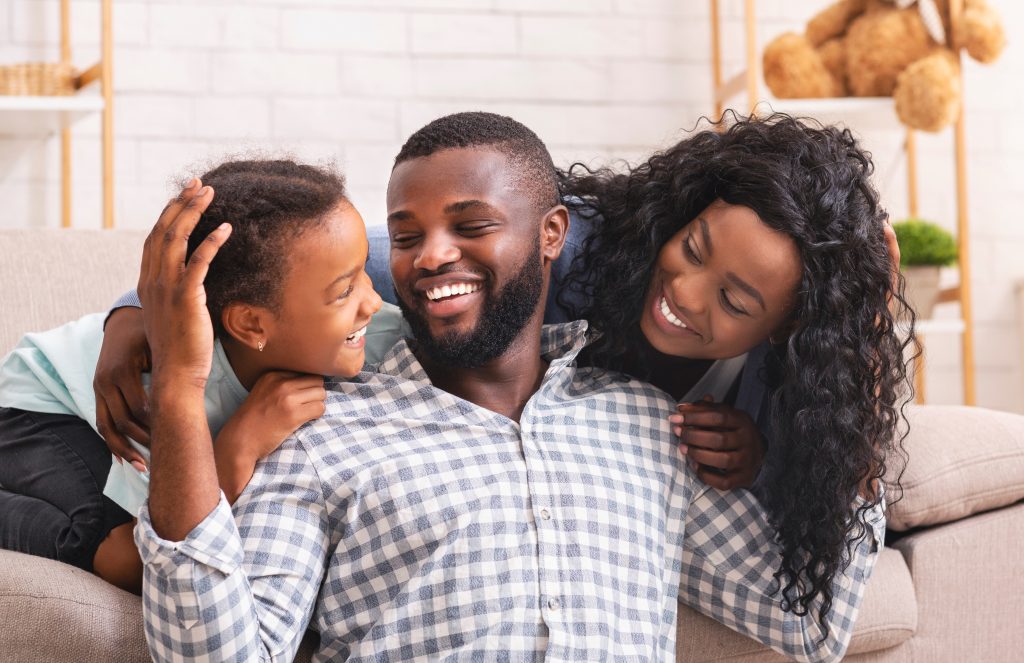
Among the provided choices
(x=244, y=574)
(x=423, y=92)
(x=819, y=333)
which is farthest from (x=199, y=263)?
(x=423, y=92)

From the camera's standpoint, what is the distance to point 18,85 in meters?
2.25

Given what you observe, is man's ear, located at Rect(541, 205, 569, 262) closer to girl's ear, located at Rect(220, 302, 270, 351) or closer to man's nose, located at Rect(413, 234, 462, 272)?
man's nose, located at Rect(413, 234, 462, 272)

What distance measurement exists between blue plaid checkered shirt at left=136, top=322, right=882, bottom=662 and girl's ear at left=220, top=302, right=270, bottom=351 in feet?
0.36

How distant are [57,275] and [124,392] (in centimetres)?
47

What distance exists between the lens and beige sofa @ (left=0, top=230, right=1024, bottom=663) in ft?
4.70

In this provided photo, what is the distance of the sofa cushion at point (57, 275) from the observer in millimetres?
1579

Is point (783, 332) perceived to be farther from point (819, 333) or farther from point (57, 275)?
point (57, 275)

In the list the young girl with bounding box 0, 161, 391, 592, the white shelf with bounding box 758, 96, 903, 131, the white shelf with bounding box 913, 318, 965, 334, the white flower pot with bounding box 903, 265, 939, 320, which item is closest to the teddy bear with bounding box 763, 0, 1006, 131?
the white shelf with bounding box 758, 96, 903, 131

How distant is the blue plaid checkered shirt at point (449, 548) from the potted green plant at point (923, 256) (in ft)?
4.49

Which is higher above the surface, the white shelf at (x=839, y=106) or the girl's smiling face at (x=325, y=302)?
the white shelf at (x=839, y=106)

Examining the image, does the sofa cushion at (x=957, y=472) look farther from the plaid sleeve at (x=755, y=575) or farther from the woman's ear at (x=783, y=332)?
the woman's ear at (x=783, y=332)

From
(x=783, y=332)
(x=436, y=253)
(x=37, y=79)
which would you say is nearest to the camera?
(x=436, y=253)

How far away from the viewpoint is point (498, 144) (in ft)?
4.26

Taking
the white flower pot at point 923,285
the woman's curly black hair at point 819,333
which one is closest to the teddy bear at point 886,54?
the white flower pot at point 923,285
